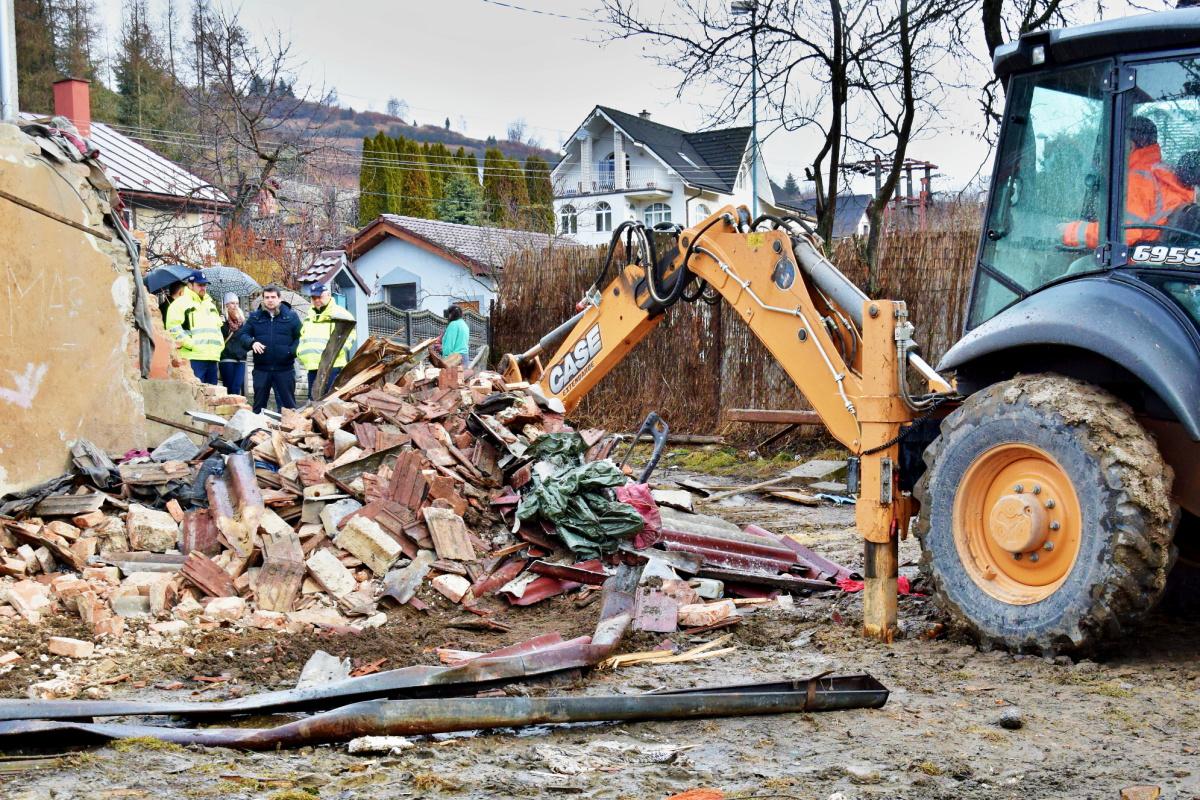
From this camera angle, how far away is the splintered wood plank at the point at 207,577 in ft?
21.0

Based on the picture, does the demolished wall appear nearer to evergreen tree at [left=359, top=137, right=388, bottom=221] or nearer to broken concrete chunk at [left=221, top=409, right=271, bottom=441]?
broken concrete chunk at [left=221, top=409, right=271, bottom=441]

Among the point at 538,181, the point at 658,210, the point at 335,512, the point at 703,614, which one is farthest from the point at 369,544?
the point at 538,181

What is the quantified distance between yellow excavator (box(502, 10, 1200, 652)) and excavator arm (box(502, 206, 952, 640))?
17 millimetres

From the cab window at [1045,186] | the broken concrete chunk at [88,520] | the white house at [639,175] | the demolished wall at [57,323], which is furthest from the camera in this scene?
the white house at [639,175]

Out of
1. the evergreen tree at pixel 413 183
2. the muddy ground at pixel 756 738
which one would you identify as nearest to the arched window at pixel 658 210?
the evergreen tree at pixel 413 183

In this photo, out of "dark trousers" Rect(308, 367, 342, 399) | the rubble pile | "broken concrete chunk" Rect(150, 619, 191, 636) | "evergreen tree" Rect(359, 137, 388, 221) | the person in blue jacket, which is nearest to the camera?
"broken concrete chunk" Rect(150, 619, 191, 636)

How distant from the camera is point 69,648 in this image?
554 centimetres

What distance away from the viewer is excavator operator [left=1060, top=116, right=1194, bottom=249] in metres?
4.72

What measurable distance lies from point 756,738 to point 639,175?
1772 inches

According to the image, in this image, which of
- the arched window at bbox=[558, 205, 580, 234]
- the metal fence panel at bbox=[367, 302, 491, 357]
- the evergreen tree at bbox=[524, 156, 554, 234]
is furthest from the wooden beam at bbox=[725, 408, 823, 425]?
the evergreen tree at bbox=[524, 156, 554, 234]

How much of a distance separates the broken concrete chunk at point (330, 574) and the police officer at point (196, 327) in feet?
19.9

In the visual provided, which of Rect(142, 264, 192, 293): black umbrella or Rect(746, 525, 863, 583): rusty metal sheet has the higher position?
Rect(142, 264, 192, 293): black umbrella

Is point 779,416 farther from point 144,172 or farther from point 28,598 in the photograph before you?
point 144,172

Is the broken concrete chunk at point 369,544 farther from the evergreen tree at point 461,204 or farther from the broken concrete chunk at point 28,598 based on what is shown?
the evergreen tree at point 461,204
